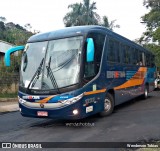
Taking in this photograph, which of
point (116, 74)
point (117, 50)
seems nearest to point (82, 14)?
point (117, 50)

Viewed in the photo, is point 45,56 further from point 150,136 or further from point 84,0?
point 84,0

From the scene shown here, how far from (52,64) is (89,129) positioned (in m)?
2.37

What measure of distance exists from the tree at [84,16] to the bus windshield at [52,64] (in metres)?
36.9

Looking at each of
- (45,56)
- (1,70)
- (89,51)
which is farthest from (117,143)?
(1,70)

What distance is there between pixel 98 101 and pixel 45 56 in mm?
2418

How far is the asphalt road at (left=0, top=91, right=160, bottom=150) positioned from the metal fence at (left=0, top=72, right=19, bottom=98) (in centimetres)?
898

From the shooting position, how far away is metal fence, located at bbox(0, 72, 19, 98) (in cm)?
2026

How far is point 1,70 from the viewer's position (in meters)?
20.6

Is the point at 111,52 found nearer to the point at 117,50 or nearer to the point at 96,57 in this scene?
the point at 117,50

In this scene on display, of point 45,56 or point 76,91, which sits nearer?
point 76,91

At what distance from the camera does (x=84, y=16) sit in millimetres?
46719

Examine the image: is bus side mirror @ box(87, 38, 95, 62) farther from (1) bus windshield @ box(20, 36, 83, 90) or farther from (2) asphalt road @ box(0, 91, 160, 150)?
(2) asphalt road @ box(0, 91, 160, 150)

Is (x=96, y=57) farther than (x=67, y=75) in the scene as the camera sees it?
Yes

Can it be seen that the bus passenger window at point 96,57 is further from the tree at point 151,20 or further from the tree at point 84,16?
the tree at point 84,16
